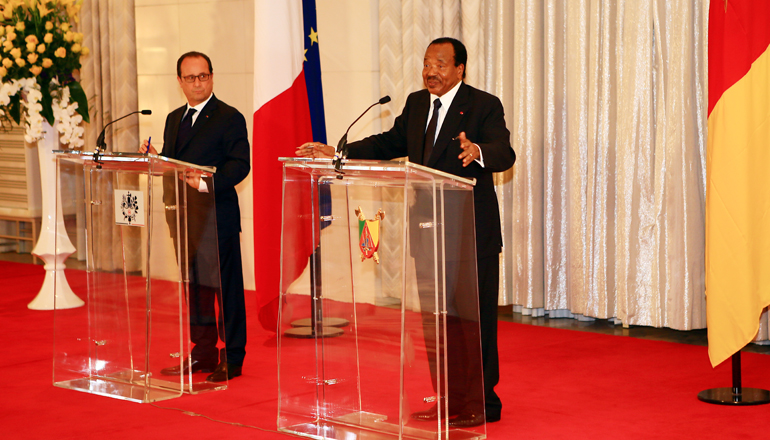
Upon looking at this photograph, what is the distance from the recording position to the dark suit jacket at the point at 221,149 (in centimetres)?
421

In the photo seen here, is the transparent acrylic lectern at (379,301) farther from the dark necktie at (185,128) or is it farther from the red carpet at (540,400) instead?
the dark necktie at (185,128)

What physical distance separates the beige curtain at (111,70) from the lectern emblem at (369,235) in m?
5.27

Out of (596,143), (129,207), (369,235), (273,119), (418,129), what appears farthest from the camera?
(596,143)

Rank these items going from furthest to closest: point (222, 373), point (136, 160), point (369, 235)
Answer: point (222, 373)
point (136, 160)
point (369, 235)

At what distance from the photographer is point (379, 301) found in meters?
3.09

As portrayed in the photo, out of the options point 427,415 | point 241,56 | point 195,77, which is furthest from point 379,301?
point 241,56

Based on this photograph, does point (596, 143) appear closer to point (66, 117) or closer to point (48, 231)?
point (66, 117)

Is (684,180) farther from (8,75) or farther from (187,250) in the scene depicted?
(8,75)

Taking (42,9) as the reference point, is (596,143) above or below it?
below

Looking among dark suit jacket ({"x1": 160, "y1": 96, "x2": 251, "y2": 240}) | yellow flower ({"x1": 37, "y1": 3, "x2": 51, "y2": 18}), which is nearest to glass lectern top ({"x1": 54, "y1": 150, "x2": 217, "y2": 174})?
dark suit jacket ({"x1": 160, "y1": 96, "x2": 251, "y2": 240})

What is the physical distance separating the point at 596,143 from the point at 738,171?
1.87 m

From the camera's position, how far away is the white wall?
6348 mm

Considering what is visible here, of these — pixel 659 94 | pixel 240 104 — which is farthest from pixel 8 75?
pixel 659 94

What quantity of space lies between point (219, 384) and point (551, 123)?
9.32ft
